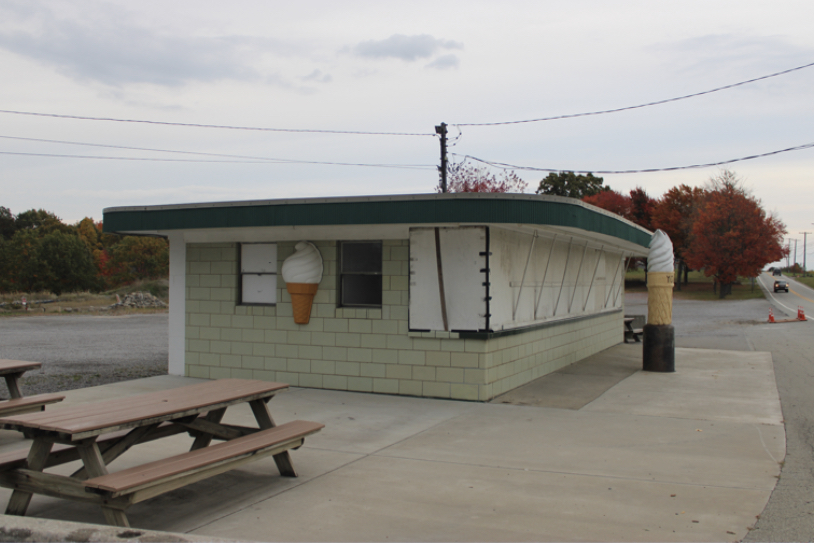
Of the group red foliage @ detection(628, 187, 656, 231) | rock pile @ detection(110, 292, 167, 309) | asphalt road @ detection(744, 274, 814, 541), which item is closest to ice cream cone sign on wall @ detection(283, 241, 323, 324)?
asphalt road @ detection(744, 274, 814, 541)

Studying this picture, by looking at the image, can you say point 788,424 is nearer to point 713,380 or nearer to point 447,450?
point 713,380

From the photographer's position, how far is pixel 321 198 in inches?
360

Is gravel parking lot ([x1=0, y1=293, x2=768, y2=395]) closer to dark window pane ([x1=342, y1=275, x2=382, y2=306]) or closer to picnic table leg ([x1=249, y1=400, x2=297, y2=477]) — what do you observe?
dark window pane ([x1=342, y1=275, x2=382, y2=306])

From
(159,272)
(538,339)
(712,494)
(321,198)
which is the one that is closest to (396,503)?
(712,494)

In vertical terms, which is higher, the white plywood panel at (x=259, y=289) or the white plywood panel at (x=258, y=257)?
the white plywood panel at (x=258, y=257)

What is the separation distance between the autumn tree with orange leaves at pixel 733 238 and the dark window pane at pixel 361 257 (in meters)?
47.9

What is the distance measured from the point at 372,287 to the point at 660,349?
18.7 ft

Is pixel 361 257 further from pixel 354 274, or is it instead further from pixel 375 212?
pixel 375 212

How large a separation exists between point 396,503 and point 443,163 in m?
25.8

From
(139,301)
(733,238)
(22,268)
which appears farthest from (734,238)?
(22,268)

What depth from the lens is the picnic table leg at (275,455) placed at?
5.72 m

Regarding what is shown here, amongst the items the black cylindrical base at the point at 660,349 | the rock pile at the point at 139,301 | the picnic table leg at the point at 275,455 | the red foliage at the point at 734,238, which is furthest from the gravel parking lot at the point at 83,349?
the red foliage at the point at 734,238

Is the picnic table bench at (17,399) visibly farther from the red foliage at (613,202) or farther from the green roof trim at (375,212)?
the red foliage at (613,202)

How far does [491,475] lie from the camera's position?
584cm
